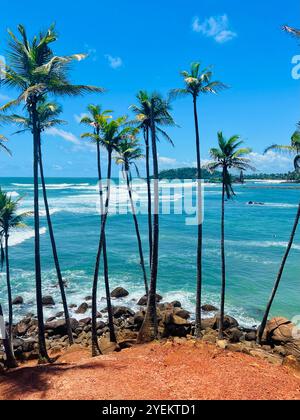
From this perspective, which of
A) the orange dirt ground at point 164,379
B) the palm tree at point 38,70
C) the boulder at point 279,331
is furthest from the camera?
the boulder at point 279,331

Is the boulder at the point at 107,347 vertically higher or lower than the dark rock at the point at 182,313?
higher

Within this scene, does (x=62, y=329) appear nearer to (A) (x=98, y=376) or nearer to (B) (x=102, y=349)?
(B) (x=102, y=349)

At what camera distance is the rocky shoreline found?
1984 cm

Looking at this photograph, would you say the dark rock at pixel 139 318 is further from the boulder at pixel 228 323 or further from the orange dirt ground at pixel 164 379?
the orange dirt ground at pixel 164 379

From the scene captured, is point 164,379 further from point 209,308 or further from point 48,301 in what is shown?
point 48,301

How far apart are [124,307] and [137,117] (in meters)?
17.6

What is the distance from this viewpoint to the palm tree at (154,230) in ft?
56.0

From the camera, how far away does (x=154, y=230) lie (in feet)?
56.5

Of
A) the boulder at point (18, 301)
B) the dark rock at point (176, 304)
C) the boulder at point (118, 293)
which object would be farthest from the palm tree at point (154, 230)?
the boulder at point (18, 301)

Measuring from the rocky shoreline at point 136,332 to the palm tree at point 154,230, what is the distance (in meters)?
1.33

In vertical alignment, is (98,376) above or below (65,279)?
above
